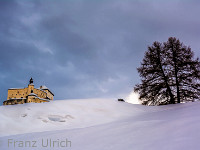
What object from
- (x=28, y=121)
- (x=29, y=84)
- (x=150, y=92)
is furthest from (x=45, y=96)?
(x=28, y=121)

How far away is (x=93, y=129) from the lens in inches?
194

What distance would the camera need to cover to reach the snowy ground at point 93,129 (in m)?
2.98

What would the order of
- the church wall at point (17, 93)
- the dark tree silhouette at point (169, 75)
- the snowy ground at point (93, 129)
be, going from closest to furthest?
the snowy ground at point (93, 129), the dark tree silhouette at point (169, 75), the church wall at point (17, 93)

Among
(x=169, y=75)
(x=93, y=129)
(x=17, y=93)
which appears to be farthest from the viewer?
(x=17, y=93)

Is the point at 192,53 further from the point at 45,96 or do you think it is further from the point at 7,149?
the point at 45,96

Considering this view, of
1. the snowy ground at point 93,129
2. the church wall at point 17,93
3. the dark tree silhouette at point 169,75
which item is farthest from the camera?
the church wall at point 17,93

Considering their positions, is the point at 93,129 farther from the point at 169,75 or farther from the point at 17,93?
the point at 17,93

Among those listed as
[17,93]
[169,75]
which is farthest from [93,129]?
[17,93]

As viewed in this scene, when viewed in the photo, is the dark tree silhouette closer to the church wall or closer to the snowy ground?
the snowy ground

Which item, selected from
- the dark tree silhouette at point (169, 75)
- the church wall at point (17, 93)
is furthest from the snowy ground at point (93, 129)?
the church wall at point (17, 93)

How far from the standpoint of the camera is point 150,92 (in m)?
16.3

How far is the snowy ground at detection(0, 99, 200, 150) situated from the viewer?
298 cm

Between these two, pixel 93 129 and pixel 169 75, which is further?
pixel 169 75

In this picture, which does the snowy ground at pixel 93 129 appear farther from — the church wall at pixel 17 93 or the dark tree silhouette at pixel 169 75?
the church wall at pixel 17 93
